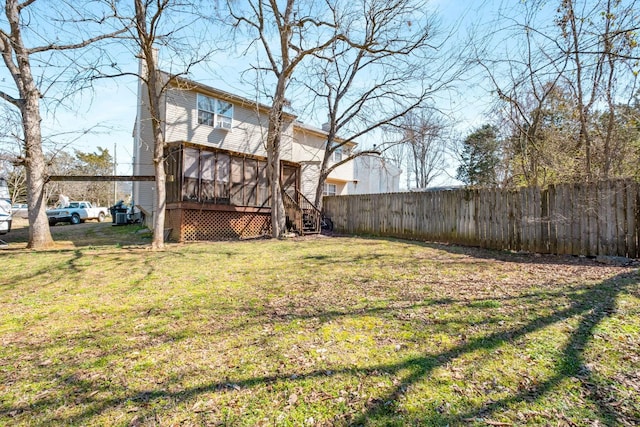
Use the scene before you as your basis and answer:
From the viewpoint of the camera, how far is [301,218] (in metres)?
12.4

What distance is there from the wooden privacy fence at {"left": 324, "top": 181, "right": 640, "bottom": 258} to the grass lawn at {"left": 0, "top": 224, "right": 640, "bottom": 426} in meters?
1.61

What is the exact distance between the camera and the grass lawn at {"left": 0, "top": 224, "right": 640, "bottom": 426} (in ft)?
6.99

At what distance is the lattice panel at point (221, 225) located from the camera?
10.6 metres

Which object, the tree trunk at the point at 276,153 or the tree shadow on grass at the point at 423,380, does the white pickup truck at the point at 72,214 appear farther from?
the tree shadow on grass at the point at 423,380

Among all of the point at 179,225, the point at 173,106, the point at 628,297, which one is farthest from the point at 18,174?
the point at 628,297

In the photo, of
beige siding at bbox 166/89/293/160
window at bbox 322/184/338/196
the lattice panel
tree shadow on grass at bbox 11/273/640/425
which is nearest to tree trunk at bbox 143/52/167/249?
the lattice panel

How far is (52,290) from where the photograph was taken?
4820 millimetres

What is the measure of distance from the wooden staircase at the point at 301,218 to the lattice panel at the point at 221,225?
2.95 ft

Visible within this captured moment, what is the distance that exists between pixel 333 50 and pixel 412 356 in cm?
1133

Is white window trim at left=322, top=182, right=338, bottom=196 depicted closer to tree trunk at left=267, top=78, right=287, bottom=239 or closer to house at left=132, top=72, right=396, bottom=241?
house at left=132, top=72, right=396, bottom=241

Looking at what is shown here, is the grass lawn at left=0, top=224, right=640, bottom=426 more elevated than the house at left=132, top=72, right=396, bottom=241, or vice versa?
the house at left=132, top=72, right=396, bottom=241

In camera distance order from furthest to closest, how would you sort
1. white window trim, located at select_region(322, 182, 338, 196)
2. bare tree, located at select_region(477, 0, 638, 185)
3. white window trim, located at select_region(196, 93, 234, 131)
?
white window trim, located at select_region(322, 182, 338, 196), white window trim, located at select_region(196, 93, 234, 131), bare tree, located at select_region(477, 0, 638, 185)

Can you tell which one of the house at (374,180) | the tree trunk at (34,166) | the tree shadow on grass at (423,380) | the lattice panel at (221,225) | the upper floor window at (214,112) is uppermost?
the upper floor window at (214,112)

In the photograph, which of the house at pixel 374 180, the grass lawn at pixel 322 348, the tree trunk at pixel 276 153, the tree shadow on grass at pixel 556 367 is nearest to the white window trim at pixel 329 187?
the house at pixel 374 180
